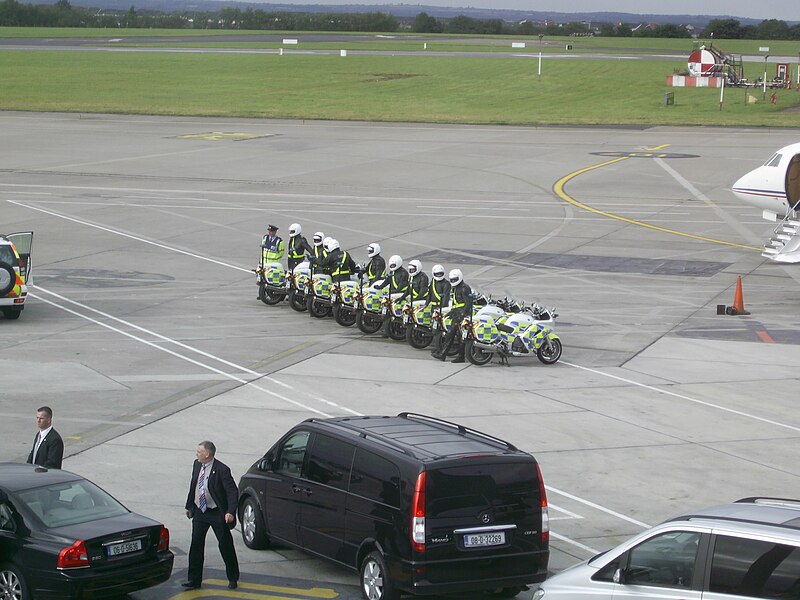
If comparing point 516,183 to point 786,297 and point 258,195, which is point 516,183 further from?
point 786,297

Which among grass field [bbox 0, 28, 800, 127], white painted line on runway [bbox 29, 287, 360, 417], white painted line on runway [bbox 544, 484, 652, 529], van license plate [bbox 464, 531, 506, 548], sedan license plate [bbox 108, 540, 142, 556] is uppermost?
grass field [bbox 0, 28, 800, 127]

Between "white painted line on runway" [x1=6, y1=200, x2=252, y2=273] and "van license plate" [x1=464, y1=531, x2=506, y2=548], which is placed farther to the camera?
"white painted line on runway" [x1=6, y1=200, x2=252, y2=273]

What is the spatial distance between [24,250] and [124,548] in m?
17.7

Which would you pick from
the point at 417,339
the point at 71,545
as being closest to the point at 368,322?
the point at 417,339

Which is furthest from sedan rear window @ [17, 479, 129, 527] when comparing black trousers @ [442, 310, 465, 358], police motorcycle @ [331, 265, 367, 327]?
police motorcycle @ [331, 265, 367, 327]

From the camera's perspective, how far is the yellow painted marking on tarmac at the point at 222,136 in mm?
67125

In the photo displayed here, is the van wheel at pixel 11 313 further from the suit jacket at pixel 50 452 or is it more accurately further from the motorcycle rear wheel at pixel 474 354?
the suit jacket at pixel 50 452

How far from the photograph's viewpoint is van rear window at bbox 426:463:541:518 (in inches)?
458

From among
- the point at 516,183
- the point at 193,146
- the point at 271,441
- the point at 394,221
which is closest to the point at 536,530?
the point at 271,441

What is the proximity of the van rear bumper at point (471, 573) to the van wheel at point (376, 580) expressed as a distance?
0.13 m

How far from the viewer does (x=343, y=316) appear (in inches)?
1063

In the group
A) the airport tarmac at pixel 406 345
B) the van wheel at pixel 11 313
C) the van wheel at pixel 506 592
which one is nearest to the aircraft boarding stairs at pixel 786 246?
the airport tarmac at pixel 406 345

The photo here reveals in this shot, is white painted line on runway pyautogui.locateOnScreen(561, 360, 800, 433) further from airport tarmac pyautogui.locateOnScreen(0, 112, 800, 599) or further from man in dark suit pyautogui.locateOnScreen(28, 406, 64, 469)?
man in dark suit pyautogui.locateOnScreen(28, 406, 64, 469)

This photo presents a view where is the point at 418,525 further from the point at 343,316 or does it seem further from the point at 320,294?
the point at 320,294
